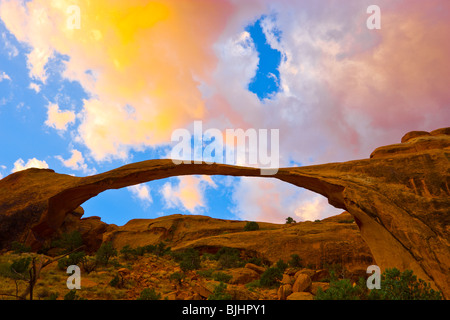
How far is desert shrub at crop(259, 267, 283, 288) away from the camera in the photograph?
11609mm

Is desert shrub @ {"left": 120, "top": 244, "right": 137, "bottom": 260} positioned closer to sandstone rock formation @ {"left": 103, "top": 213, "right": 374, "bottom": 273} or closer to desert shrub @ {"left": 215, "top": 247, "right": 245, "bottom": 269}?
desert shrub @ {"left": 215, "top": 247, "right": 245, "bottom": 269}

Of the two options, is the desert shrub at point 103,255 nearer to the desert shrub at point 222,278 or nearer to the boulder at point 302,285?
the desert shrub at point 222,278

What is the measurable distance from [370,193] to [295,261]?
868 cm

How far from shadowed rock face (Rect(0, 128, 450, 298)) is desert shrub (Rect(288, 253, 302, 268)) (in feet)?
19.6

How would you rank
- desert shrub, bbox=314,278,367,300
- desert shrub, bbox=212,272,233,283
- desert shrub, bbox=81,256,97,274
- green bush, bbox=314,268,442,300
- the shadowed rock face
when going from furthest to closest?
desert shrub, bbox=212,272,233,283, desert shrub, bbox=81,256,97,274, the shadowed rock face, green bush, bbox=314,268,442,300, desert shrub, bbox=314,278,367,300

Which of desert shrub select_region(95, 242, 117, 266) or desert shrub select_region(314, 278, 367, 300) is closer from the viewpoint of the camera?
desert shrub select_region(314, 278, 367, 300)

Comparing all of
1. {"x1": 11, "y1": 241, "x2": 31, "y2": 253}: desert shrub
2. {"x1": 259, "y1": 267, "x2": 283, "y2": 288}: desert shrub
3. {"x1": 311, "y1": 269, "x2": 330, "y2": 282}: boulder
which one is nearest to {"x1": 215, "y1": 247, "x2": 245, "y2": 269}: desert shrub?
{"x1": 259, "y1": 267, "x2": 283, "y2": 288}: desert shrub

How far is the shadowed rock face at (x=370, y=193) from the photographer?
28.2 feet

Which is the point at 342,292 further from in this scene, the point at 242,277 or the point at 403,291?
the point at 242,277

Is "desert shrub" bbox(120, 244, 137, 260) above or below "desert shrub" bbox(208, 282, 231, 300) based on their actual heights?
above

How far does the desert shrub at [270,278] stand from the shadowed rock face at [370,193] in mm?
4229

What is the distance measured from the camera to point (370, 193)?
10.2 meters

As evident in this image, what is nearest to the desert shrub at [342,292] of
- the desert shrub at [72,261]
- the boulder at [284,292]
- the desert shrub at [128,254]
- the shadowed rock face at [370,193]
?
the shadowed rock face at [370,193]
